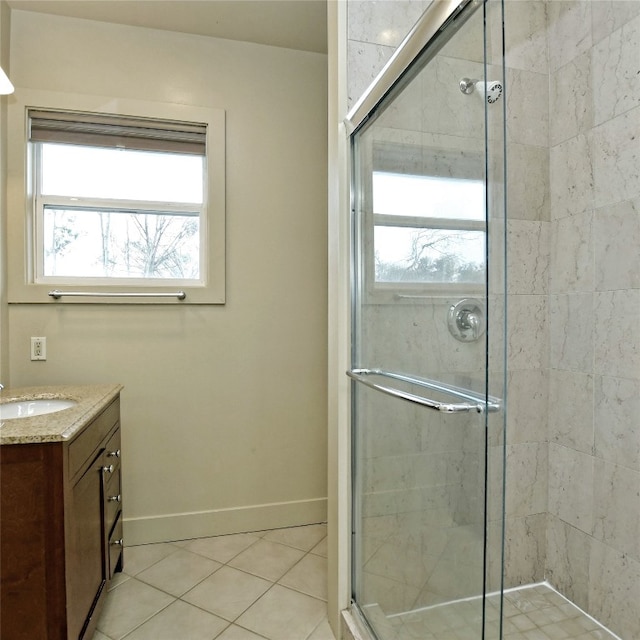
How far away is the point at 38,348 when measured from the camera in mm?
2098

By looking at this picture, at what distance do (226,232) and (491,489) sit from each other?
186 cm

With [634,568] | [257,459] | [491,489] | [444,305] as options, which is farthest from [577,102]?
[257,459]

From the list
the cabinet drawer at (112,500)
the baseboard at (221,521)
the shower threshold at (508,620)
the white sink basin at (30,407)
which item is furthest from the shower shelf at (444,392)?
the baseboard at (221,521)

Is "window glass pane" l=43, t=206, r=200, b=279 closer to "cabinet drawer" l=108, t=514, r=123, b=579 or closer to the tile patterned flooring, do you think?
"cabinet drawer" l=108, t=514, r=123, b=579

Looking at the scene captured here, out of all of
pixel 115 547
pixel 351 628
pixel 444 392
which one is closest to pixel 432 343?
pixel 444 392

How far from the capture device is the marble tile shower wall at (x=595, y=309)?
1481 mm

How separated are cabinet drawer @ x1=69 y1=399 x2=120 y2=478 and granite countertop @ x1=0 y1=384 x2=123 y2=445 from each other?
0.04m

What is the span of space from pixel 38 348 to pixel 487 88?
2.14m

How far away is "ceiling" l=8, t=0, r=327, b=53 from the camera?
6.70ft

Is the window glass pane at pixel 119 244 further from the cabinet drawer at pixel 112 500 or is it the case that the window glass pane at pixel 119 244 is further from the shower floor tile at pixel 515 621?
the shower floor tile at pixel 515 621

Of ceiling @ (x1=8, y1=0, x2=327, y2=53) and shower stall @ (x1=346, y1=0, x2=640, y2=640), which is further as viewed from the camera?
ceiling @ (x1=8, y1=0, x2=327, y2=53)

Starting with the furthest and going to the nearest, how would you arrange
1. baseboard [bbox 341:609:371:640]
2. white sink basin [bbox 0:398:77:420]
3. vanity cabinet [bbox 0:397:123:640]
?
white sink basin [bbox 0:398:77:420], baseboard [bbox 341:609:371:640], vanity cabinet [bbox 0:397:123:640]

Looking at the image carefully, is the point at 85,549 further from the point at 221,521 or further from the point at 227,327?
the point at 227,327

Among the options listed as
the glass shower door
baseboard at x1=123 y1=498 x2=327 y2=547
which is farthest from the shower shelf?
baseboard at x1=123 y1=498 x2=327 y2=547
